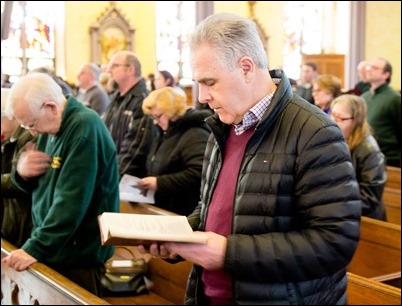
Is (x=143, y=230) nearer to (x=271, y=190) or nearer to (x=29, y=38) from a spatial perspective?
(x=271, y=190)

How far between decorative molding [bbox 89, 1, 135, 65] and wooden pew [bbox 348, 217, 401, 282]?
543 inches

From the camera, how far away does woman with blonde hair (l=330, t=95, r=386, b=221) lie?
439cm

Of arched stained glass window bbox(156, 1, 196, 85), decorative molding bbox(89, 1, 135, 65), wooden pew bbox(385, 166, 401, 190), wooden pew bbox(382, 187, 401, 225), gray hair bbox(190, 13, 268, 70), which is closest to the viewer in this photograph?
gray hair bbox(190, 13, 268, 70)

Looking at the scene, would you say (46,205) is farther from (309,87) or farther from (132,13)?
(132,13)

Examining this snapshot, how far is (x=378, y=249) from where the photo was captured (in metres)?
4.47

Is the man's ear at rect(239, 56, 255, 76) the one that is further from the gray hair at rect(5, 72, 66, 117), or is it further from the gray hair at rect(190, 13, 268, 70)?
the gray hair at rect(5, 72, 66, 117)

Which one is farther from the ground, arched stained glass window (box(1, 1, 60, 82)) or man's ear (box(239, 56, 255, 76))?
arched stained glass window (box(1, 1, 60, 82))

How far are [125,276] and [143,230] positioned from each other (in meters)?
2.62

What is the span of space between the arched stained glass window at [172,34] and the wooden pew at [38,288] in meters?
15.5

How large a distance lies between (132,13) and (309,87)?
10.3 metres

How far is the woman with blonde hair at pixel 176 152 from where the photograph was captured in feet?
13.8

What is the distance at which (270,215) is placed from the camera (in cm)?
188

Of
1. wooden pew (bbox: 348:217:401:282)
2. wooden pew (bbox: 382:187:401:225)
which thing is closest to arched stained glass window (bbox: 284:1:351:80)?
wooden pew (bbox: 382:187:401:225)

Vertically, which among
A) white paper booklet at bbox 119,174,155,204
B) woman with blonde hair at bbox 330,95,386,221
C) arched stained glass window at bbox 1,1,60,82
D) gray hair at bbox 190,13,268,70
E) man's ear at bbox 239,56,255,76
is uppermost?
arched stained glass window at bbox 1,1,60,82
